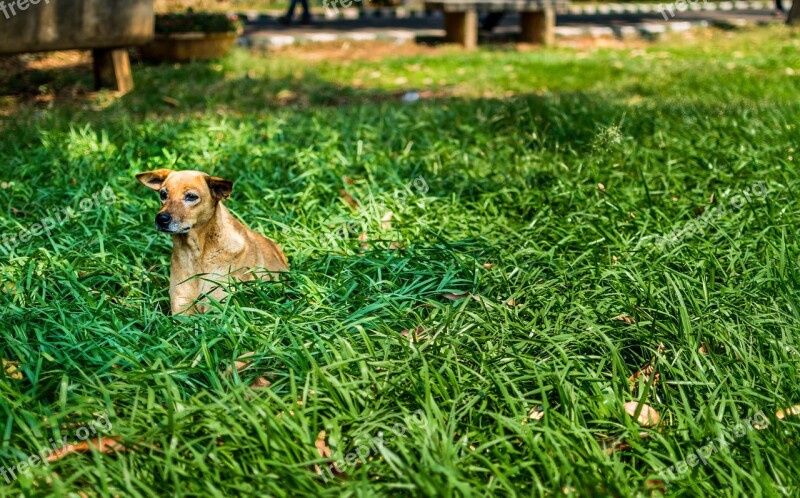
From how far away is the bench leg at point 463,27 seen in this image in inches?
506

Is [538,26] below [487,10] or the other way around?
below

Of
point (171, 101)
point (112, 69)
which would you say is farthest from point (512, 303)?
point (112, 69)

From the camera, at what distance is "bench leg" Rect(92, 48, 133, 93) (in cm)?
866

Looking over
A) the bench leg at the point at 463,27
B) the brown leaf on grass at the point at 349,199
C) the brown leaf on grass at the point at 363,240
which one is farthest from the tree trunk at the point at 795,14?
the brown leaf on grass at the point at 363,240

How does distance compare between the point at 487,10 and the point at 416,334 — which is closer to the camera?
the point at 416,334

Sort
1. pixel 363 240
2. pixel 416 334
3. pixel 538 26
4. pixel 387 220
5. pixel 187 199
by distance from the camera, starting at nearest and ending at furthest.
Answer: pixel 416 334
pixel 187 199
pixel 363 240
pixel 387 220
pixel 538 26

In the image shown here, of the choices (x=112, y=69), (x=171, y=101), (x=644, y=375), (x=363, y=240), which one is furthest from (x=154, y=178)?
(x=112, y=69)

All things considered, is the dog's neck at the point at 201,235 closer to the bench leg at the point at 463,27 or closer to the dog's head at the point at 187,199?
the dog's head at the point at 187,199

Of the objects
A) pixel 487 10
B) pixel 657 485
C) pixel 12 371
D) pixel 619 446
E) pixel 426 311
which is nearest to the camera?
pixel 657 485

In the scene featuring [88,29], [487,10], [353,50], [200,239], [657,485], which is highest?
[487,10]

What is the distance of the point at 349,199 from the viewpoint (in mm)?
5125

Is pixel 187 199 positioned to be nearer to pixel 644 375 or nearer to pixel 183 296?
pixel 183 296

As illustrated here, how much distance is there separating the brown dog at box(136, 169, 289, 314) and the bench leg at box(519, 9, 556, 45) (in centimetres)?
1045

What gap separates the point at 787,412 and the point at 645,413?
0.49 meters
